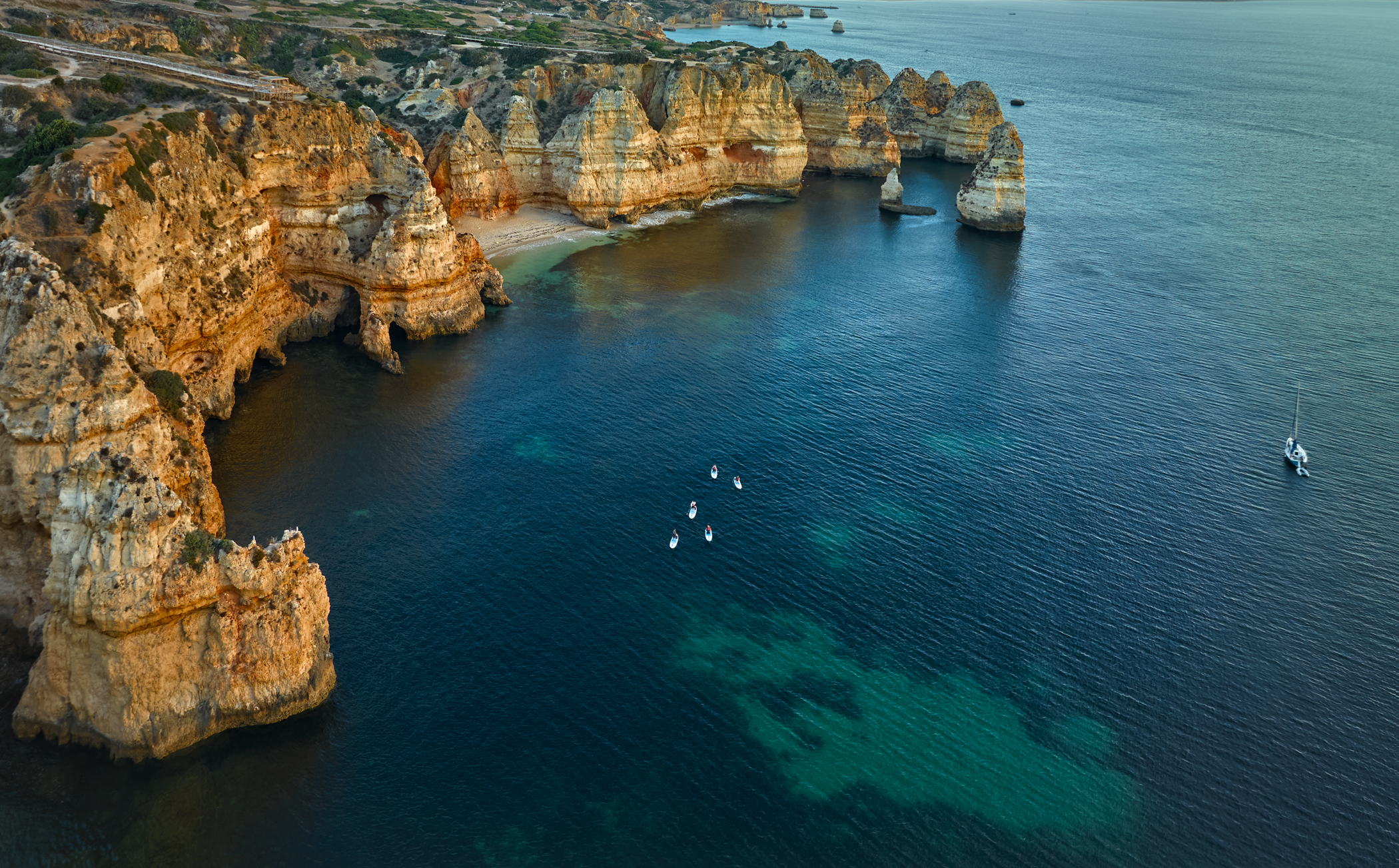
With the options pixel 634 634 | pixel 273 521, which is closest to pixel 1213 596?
pixel 634 634

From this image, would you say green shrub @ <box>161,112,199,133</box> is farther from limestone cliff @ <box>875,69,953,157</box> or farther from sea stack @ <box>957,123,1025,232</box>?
limestone cliff @ <box>875,69,953,157</box>

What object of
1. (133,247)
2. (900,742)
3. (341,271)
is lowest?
(900,742)

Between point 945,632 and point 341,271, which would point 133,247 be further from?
point 945,632

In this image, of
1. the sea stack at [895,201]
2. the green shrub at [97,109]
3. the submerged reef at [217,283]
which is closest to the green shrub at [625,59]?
the submerged reef at [217,283]

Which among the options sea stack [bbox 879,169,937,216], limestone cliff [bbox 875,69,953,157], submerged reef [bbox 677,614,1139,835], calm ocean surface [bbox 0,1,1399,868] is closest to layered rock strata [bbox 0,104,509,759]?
calm ocean surface [bbox 0,1,1399,868]

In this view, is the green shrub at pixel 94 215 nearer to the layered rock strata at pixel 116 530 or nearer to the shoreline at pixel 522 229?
the layered rock strata at pixel 116 530

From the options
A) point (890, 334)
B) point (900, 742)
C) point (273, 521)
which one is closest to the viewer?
point (900, 742)

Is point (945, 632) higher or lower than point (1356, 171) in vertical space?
lower
